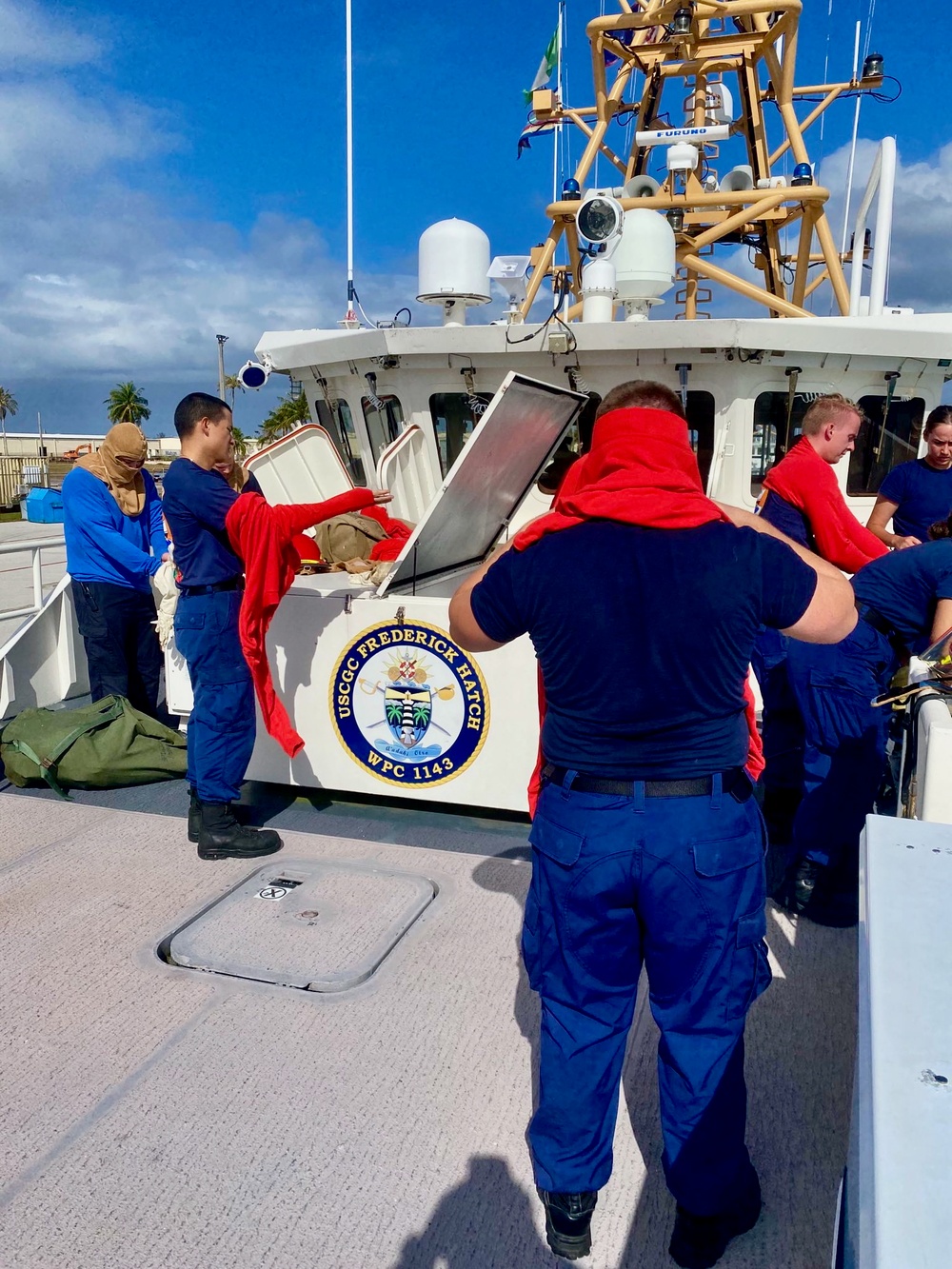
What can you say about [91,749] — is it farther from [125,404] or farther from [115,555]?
[125,404]

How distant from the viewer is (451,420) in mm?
5523

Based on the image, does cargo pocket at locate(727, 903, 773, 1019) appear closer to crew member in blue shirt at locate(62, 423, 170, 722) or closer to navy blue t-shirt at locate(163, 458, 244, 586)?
navy blue t-shirt at locate(163, 458, 244, 586)

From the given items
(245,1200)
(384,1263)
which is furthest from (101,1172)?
(384,1263)

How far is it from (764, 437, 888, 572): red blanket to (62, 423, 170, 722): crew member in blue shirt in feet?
10.2

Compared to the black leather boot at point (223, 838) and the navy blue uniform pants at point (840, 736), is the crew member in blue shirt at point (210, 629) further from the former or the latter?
the navy blue uniform pants at point (840, 736)

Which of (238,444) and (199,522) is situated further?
(238,444)

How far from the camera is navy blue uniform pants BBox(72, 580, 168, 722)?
505cm

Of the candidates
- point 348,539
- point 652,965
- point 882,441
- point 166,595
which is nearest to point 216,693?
point 166,595

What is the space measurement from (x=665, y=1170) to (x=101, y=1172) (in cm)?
132

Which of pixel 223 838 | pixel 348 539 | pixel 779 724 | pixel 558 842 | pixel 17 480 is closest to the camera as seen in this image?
pixel 558 842

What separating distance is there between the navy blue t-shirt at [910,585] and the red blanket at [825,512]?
0.44 metres

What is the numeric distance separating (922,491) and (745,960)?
3665mm

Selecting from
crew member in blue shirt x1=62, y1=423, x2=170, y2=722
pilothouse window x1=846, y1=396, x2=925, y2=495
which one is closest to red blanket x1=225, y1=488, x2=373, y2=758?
crew member in blue shirt x1=62, y1=423, x2=170, y2=722

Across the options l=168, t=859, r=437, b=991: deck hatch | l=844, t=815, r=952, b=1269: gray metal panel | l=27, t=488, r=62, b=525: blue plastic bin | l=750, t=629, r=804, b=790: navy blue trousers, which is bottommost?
l=168, t=859, r=437, b=991: deck hatch
